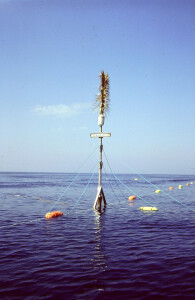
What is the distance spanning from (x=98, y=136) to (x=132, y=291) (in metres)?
14.0

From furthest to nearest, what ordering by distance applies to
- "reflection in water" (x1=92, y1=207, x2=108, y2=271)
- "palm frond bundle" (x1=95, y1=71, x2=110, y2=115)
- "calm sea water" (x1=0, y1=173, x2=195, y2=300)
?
"palm frond bundle" (x1=95, y1=71, x2=110, y2=115) → "reflection in water" (x1=92, y1=207, x2=108, y2=271) → "calm sea water" (x1=0, y1=173, x2=195, y2=300)

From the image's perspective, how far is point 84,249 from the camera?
11398 mm

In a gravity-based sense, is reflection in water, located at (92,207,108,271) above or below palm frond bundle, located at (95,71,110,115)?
below

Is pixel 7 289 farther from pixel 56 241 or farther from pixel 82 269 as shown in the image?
pixel 56 241

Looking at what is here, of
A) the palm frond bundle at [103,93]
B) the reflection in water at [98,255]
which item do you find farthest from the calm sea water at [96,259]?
the palm frond bundle at [103,93]

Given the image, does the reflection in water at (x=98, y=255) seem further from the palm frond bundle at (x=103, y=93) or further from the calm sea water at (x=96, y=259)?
the palm frond bundle at (x=103, y=93)

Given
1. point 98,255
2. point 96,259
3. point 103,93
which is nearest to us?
point 96,259

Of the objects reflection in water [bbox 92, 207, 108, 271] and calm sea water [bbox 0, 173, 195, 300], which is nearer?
calm sea water [bbox 0, 173, 195, 300]

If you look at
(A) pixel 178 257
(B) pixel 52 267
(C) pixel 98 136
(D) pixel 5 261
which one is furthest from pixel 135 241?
(C) pixel 98 136

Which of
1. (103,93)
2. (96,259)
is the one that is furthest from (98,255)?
(103,93)

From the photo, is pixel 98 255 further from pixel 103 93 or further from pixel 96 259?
pixel 103 93

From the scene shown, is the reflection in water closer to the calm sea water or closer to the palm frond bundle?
the calm sea water

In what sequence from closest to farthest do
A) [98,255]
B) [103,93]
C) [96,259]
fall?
[96,259] < [98,255] < [103,93]

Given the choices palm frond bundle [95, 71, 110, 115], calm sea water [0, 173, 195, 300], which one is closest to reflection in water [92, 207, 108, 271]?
calm sea water [0, 173, 195, 300]
